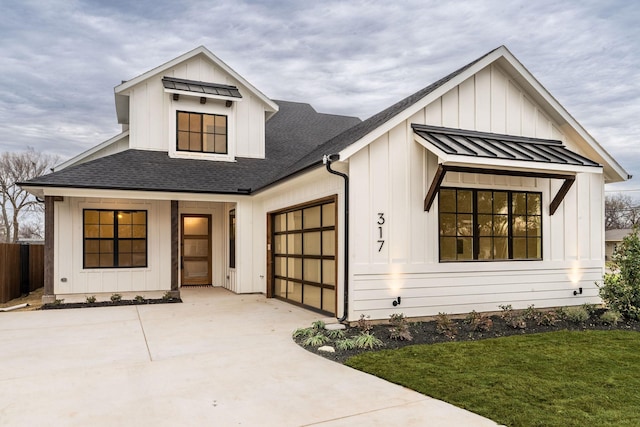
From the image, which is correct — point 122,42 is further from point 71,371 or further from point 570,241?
point 570,241

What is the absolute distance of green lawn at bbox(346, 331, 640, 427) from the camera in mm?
3600

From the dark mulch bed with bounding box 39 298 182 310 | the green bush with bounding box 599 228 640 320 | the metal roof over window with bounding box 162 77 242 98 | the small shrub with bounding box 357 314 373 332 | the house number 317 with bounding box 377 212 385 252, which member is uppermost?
the metal roof over window with bounding box 162 77 242 98

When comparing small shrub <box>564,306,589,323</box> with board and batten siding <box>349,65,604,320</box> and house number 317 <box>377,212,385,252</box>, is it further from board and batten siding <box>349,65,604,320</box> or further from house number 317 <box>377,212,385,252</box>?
house number 317 <box>377,212,385,252</box>

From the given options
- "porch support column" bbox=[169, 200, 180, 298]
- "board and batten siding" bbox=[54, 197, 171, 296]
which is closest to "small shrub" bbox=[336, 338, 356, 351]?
"porch support column" bbox=[169, 200, 180, 298]

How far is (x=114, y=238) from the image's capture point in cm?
1163

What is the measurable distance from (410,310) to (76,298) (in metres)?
7.99

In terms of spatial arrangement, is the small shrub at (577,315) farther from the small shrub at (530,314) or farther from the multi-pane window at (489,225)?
the multi-pane window at (489,225)

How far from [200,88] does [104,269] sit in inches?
227

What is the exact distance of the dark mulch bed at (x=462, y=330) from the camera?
232 inches

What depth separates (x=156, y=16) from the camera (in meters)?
14.6

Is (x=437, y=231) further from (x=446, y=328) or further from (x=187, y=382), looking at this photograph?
(x=187, y=382)

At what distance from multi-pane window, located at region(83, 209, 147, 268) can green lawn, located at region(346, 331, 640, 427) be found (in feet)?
28.1

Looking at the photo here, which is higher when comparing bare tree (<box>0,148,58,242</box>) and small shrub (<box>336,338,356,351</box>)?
bare tree (<box>0,148,58,242</box>)

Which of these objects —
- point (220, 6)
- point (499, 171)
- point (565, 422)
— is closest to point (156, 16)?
point (220, 6)
